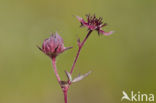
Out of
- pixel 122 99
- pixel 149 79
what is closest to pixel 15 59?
pixel 122 99

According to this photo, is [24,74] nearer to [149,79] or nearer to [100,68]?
[100,68]

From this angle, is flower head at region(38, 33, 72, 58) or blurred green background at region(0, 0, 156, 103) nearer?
flower head at region(38, 33, 72, 58)
